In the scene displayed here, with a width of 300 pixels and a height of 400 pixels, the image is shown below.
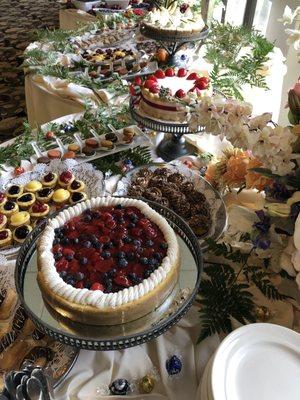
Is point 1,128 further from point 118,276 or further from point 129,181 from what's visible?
point 118,276

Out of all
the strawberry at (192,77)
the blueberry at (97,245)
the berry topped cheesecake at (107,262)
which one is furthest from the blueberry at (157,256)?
the strawberry at (192,77)

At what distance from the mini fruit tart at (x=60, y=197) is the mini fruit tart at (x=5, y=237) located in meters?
0.16

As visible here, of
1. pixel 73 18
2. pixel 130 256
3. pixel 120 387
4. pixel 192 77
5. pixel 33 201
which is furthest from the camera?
pixel 73 18

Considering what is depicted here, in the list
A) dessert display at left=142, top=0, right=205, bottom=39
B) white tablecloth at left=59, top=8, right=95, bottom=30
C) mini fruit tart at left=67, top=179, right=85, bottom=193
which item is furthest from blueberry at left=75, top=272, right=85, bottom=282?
white tablecloth at left=59, top=8, right=95, bottom=30

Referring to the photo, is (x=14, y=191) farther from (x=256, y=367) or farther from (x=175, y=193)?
(x=256, y=367)

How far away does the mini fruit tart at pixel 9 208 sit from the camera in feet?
3.68

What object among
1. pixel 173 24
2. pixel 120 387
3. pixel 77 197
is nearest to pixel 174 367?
pixel 120 387

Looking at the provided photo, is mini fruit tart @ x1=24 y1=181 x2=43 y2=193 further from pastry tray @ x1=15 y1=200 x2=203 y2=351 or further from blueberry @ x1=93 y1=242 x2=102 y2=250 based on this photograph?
blueberry @ x1=93 y1=242 x2=102 y2=250

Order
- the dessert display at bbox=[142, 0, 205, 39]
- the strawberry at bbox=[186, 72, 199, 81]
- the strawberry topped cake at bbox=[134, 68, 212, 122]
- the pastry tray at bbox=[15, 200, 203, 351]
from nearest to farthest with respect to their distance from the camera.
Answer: the pastry tray at bbox=[15, 200, 203, 351] < the strawberry topped cake at bbox=[134, 68, 212, 122] < the strawberry at bbox=[186, 72, 199, 81] < the dessert display at bbox=[142, 0, 205, 39]

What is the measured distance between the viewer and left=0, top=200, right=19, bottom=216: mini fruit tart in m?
1.12

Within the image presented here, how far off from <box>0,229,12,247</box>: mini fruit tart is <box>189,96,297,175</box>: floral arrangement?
1.75 feet

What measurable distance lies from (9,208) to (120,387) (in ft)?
1.94

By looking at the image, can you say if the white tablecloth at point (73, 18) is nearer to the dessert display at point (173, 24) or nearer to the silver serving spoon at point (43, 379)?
the dessert display at point (173, 24)

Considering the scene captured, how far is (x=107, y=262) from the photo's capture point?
0.82 meters
